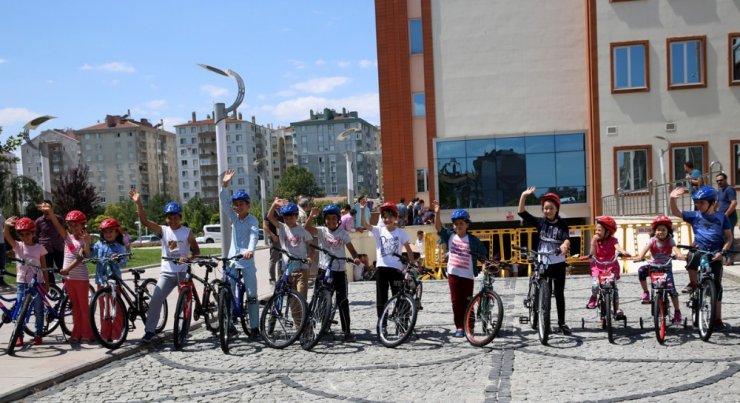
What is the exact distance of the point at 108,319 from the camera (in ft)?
27.3

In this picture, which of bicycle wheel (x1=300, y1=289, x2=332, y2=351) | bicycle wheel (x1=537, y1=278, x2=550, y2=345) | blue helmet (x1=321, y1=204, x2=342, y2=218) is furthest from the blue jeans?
bicycle wheel (x1=537, y1=278, x2=550, y2=345)

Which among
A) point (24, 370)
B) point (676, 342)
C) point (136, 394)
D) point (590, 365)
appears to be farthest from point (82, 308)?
point (676, 342)

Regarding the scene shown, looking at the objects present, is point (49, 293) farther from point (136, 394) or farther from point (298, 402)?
point (298, 402)

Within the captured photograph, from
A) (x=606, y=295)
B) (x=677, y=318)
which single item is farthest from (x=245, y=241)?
(x=677, y=318)

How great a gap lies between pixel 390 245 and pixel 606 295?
106 inches

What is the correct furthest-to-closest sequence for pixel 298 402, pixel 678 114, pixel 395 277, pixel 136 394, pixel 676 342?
pixel 678 114 < pixel 395 277 < pixel 676 342 < pixel 136 394 < pixel 298 402

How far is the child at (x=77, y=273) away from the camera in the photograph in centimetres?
866

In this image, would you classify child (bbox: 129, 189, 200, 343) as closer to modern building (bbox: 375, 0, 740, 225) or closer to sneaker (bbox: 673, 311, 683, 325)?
sneaker (bbox: 673, 311, 683, 325)

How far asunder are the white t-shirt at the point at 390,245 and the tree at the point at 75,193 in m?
39.6

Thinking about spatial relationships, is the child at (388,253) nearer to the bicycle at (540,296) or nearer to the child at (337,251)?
the child at (337,251)

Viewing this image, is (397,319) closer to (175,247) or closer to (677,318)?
(175,247)

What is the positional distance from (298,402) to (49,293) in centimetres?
465

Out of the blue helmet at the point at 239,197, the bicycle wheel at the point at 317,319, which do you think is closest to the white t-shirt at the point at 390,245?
the bicycle wheel at the point at 317,319

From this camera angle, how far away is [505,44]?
97.2 feet
